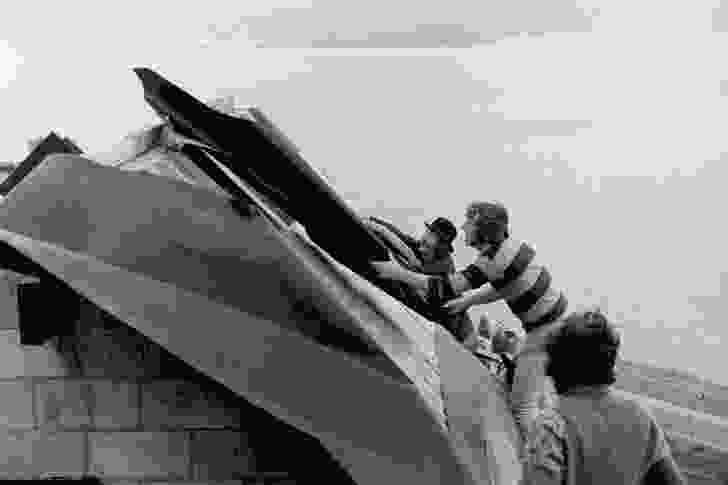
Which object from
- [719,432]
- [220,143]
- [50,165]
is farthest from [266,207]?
[719,432]

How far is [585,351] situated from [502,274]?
4.89 ft

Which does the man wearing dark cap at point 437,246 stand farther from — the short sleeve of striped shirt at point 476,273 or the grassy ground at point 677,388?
the grassy ground at point 677,388

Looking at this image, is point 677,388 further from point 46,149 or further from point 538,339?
point 46,149

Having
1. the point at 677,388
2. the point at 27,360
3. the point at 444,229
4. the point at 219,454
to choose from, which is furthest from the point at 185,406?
the point at 677,388

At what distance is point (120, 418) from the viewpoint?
1.94 meters

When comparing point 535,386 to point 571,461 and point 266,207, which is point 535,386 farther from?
point 266,207

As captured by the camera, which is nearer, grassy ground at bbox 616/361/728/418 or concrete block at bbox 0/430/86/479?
concrete block at bbox 0/430/86/479

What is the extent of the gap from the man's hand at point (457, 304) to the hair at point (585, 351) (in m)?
1.46

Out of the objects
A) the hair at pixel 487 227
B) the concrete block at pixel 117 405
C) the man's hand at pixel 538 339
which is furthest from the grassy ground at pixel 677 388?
the concrete block at pixel 117 405

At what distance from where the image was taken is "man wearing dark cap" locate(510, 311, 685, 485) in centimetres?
191

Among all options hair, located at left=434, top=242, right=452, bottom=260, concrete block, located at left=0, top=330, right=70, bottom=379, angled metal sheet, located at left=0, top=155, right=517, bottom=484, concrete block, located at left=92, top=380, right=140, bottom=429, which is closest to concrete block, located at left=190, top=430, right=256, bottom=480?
concrete block, located at left=92, top=380, right=140, bottom=429

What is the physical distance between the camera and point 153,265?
179 cm

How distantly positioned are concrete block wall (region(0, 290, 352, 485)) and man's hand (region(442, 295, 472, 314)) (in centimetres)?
174

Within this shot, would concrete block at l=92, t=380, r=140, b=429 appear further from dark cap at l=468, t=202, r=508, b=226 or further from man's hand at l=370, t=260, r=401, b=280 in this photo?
dark cap at l=468, t=202, r=508, b=226
